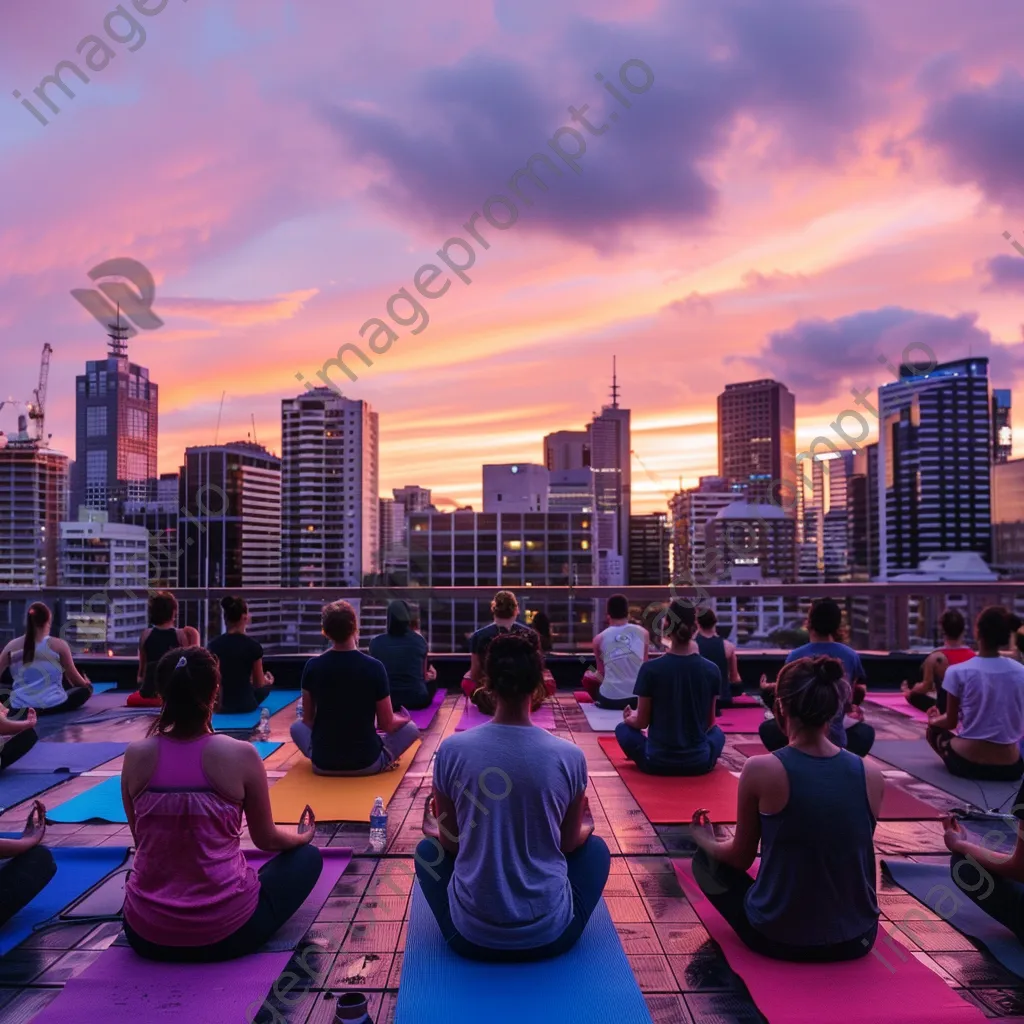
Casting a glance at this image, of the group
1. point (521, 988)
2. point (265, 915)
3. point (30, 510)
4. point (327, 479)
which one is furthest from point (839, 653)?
point (327, 479)

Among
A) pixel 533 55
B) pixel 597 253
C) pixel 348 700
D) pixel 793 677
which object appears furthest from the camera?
pixel 597 253

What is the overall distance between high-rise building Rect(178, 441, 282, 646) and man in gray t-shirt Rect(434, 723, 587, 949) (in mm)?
6304

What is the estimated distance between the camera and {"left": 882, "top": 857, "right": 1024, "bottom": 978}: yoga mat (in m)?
2.83

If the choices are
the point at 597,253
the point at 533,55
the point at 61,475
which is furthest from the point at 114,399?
the point at 533,55

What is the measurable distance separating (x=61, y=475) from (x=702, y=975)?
17.6m

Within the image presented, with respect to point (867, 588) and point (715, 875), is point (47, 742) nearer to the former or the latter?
point (715, 875)

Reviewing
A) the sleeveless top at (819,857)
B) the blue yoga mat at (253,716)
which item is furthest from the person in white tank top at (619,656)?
the sleeveless top at (819,857)

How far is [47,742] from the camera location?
639 cm

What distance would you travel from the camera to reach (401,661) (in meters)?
7.41

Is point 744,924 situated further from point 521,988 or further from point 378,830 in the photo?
point 378,830

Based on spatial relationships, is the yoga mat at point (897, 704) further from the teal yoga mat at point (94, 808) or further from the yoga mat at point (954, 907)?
the teal yoga mat at point (94, 808)

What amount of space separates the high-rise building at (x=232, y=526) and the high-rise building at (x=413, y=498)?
68.8ft

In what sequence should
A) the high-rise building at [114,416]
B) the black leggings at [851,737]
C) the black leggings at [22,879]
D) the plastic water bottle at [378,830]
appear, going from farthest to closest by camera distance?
the high-rise building at [114,416] → the black leggings at [851,737] → the plastic water bottle at [378,830] → the black leggings at [22,879]

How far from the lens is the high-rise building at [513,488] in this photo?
43.5 metres
